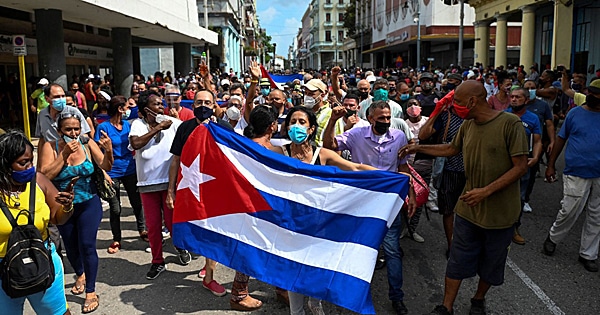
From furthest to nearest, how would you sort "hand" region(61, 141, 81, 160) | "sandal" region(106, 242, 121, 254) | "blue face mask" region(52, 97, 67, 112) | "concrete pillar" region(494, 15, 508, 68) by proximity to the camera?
"concrete pillar" region(494, 15, 508, 68), "sandal" region(106, 242, 121, 254), "blue face mask" region(52, 97, 67, 112), "hand" region(61, 141, 81, 160)

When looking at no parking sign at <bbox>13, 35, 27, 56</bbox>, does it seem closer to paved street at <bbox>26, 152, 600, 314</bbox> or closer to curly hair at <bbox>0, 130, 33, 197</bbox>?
paved street at <bbox>26, 152, 600, 314</bbox>

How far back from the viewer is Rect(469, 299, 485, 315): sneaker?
421 centimetres

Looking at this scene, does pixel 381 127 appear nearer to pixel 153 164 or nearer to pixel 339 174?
pixel 339 174

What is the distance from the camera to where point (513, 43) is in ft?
138

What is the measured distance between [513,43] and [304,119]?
42.8m

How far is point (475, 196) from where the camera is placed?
389 centimetres

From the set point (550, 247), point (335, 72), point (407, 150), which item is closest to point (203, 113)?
point (407, 150)

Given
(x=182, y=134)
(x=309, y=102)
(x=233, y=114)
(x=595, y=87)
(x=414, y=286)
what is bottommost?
(x=414, y=286)

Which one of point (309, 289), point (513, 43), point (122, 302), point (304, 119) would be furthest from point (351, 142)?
point (513, 43)

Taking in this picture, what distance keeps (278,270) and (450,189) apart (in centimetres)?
236

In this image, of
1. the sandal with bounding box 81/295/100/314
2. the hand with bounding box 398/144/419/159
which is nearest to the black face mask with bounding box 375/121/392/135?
the hand with bounding box 398/144/419/159

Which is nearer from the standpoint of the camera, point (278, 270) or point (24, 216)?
point (24, 216)

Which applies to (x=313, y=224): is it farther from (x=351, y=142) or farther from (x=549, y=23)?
(x=549, y=23)

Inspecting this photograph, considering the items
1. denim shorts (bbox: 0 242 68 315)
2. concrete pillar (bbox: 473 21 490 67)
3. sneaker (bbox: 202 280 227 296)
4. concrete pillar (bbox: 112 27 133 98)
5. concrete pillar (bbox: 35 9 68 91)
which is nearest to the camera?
denim shorts (bbox: 0 242 68 315)
